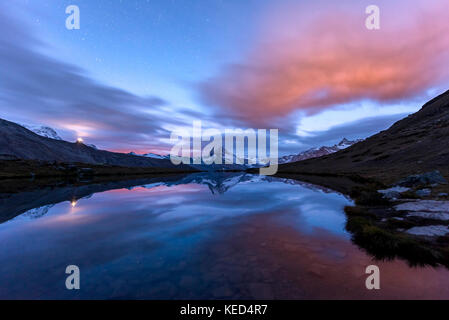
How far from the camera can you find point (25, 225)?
56.9ft

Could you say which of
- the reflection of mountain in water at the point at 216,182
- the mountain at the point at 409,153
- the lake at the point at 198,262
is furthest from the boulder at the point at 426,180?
the reflection of mountain in water at the point at 216,182

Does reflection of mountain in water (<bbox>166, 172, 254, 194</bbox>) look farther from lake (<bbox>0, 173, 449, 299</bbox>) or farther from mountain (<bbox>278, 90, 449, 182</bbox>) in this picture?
mountain (<bbox>278, 90, 449, 182</bbox>)

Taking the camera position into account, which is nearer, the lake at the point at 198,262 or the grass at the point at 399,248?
the lake at the point at 198,262

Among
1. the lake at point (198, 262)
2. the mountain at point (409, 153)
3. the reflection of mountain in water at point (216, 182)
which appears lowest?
the lake at point (198, 262)

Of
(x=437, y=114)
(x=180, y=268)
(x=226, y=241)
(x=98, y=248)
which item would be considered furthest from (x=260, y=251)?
(x=437, y=114)

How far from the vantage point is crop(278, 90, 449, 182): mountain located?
57438 mm

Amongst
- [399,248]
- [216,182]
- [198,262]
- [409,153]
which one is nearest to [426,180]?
[399,248]

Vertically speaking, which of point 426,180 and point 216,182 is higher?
point 426,180

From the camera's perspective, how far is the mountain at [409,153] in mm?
57438

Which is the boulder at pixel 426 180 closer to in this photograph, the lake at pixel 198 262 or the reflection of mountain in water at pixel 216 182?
the lake at pixel 198 262

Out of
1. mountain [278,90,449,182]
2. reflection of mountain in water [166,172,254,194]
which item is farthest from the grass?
mountain [278,90,449,182]

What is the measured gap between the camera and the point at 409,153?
88875 millimetres

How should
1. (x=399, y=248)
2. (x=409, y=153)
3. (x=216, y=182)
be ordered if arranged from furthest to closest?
Answer: 1. (x=409, y=153)
2. (x=216, y=182)
3. (x=399, y=248)

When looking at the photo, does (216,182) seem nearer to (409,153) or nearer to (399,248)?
(399,248)
